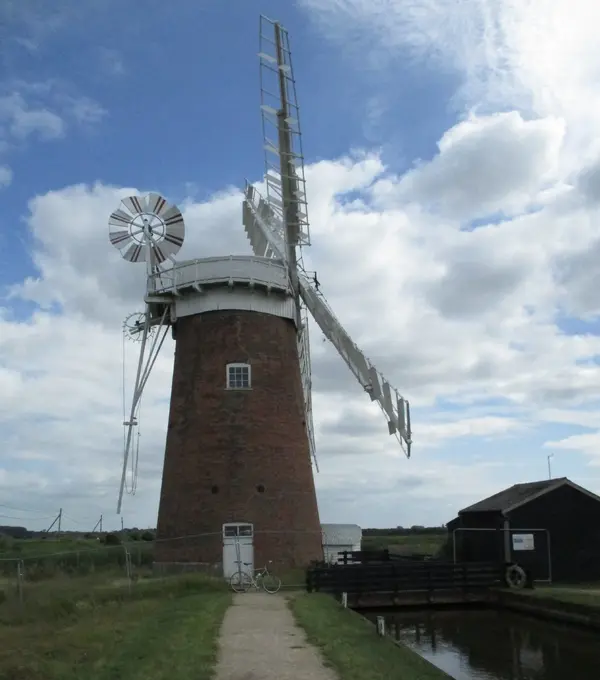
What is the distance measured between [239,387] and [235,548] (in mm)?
4893

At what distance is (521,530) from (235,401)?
10244 mm

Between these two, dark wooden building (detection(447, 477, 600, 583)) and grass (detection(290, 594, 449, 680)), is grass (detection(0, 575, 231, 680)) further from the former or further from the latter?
dark wooden building (detection(447, 477, 600, 583))

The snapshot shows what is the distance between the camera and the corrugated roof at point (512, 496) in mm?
26359

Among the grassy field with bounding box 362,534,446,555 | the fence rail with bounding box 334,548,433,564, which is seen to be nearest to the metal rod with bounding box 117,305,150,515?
the fence rail with bounding box 334,548,433,564

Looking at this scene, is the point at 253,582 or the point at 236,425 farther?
the point at 236,425

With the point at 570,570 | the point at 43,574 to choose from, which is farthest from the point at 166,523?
the point at 570,570

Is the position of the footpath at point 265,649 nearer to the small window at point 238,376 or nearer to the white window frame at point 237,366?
the white window frame at point 237,366

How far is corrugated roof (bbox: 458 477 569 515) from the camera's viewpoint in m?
26.4

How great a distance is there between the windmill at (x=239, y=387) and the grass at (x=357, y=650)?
6.91 m

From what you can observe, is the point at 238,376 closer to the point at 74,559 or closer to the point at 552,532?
the point at 552,532

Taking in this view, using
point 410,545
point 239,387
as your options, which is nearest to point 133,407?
point 239,387

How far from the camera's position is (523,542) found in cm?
2578

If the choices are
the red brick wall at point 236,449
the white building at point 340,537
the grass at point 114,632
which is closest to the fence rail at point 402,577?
the red brick wall at point 236,449

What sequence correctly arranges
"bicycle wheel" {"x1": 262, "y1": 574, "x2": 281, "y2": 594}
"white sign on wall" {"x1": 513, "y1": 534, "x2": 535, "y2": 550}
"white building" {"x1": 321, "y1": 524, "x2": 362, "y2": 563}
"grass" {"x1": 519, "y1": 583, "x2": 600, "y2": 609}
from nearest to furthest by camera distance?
"grass" {"x1": 519, "y1": 583, "x2": 600, "y2": 609}
"bicycle wheel" {"x1": 262, "y1": 574, "x2": 281, "y2": 594}
"white sign on wall" {"x1": 513, "y1": 534, "x2": 535, "y2": 550}
"white building" {"x1": 321, "y1": 524, "x2": 362, "y2": 563}
